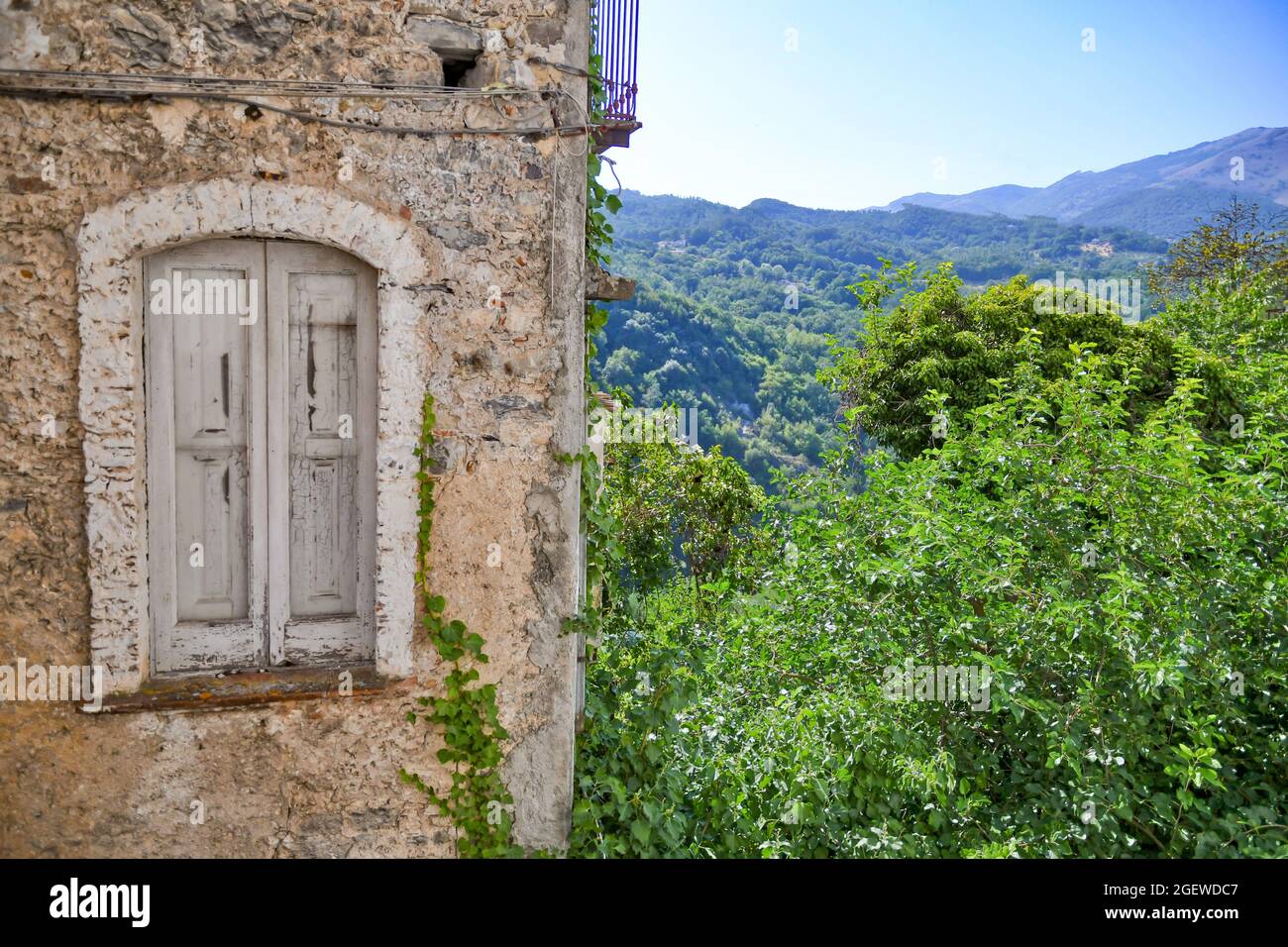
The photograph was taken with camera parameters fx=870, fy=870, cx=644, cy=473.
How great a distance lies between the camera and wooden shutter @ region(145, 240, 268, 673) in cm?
315

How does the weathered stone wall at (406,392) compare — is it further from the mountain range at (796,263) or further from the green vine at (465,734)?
the mountain range at (796,263)

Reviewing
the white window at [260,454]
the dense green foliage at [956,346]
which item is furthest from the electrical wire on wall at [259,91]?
the dense green foliage at [956,346]

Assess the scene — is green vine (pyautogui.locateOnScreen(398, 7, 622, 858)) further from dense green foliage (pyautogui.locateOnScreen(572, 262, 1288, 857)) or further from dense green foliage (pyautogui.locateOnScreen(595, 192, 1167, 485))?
dense green foliage (pyautogui.locateOnScreen(595, 192, 1167, 485))

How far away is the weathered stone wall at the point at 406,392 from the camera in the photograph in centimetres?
298

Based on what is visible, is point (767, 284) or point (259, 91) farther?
point (767, 284)

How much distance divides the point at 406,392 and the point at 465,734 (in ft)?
4.41

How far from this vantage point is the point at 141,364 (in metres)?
3.08

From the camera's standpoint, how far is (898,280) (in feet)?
41.2

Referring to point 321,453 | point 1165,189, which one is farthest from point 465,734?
point 1165,189

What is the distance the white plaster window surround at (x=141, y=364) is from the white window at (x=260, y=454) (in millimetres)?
85

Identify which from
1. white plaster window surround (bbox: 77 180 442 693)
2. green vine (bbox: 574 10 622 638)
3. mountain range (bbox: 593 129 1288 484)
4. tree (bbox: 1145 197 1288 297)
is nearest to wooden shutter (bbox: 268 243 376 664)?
white plaster window surround (bbox: 77 180 442 693)

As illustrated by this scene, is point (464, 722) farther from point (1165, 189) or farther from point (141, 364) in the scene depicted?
point (1165, 189)

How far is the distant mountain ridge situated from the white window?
39011 millimetres
